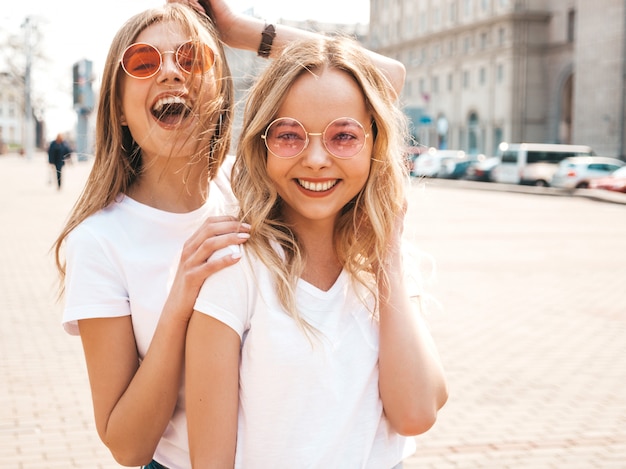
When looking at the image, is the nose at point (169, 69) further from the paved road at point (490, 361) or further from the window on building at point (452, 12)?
the window on building at point (452, 12)

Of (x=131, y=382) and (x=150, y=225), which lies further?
(x=150, y=225)

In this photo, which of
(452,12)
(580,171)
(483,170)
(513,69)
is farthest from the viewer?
(452,12)

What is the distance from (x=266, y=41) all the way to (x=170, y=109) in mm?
483

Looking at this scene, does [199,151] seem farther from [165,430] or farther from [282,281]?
[165,430]

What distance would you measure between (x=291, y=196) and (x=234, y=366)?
41cm

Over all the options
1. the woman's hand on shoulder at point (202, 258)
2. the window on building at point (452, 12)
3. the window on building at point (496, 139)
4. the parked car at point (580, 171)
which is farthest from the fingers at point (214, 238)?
the window on building at point (452, 12)

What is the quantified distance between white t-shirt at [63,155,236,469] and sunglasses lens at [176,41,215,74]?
356 mm

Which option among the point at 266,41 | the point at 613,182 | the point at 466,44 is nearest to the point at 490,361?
the point at 266,41

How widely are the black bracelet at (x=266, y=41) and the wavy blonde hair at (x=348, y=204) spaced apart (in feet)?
1.40

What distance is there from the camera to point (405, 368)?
1.84m

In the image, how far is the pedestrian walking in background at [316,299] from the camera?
1.71m

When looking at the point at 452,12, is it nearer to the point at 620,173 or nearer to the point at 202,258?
the point at 620,173

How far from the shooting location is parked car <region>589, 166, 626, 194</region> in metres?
29.7

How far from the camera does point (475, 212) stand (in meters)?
22.7
